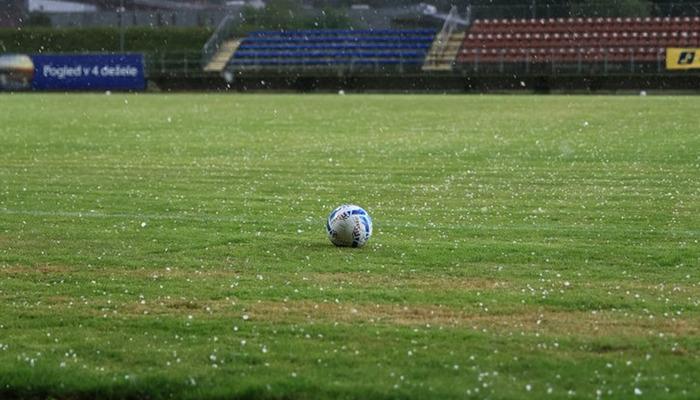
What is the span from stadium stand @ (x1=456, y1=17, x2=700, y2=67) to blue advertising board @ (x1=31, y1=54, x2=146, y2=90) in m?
15.3

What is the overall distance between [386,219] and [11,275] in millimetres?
4381

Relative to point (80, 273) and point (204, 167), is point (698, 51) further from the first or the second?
point (80, 273)

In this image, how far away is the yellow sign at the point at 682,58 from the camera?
45494mm

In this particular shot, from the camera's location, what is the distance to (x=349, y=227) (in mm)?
10156

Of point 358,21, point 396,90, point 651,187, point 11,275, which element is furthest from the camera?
point 358,21

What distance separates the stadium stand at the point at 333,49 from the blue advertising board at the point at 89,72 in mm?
4707

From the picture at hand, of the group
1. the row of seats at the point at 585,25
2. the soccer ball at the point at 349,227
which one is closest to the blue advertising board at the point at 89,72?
the row of seats at the point at 585,25

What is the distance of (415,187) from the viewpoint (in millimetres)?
15031

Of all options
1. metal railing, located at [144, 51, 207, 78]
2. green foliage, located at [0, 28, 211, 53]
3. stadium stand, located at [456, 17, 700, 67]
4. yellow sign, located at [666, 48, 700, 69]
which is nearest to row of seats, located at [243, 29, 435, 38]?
stadium stand, located at [456, 17, 700, 67]

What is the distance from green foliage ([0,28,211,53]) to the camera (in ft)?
198

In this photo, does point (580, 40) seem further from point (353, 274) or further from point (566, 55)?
point (353, 274)

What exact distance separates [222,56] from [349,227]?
46.0 metres

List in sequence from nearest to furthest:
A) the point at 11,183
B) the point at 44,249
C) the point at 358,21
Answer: the point at 44,249 < the point at 11,183 < the point at 358,21

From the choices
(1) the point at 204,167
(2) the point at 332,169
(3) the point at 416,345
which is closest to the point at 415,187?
A: (2) the point at 332,169
